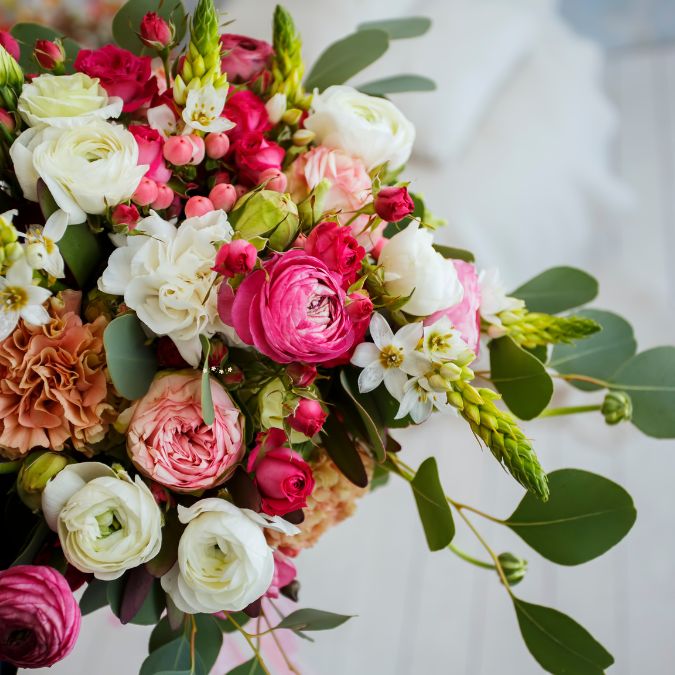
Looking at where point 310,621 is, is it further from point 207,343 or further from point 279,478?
point 207,343

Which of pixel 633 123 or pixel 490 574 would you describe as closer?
pixel 490 574

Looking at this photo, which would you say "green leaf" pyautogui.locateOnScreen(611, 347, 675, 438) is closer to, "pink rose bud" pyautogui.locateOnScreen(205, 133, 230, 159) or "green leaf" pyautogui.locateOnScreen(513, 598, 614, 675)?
"green leaf" pyautogui.locateOnScreen(513, 598, 614, 675)

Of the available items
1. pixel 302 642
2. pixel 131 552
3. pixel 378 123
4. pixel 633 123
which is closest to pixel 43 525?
pixel 131 552

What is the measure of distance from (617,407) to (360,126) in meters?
0.38

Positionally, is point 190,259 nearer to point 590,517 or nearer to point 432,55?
point 590,517

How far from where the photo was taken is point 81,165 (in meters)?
0.56

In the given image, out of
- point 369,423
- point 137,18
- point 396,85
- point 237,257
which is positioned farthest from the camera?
point 396,85

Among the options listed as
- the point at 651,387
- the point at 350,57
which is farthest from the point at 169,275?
the point at 651,387

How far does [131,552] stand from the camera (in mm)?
550

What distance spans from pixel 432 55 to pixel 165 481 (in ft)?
4.84

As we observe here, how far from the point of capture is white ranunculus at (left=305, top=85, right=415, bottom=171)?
66cm

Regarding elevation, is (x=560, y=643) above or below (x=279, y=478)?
below

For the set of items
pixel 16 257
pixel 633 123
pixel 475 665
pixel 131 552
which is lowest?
pixel 475 665

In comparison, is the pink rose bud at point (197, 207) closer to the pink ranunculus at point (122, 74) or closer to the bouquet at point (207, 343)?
the bouquet at point (207, 343)
